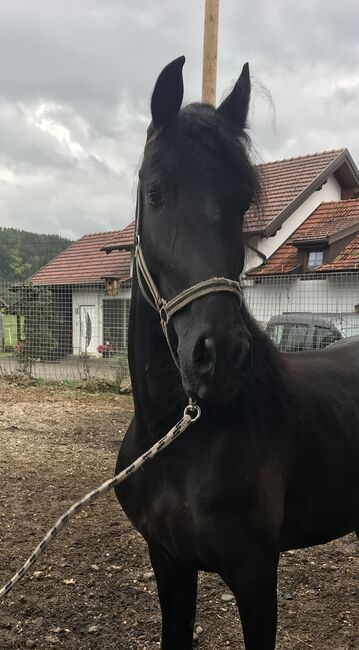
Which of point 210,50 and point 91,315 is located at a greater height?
point 210,50

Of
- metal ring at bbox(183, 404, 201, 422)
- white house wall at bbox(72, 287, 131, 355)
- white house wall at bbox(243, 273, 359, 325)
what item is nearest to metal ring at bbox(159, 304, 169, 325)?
metal ring at bbox(183, 404, 201, 422)

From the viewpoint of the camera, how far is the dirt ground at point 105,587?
2.81 meters

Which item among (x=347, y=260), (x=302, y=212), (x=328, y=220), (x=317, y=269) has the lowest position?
(x=317, y=269)

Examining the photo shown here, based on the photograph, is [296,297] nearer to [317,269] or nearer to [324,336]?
[324,336]

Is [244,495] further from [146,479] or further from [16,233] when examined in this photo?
[16,233]

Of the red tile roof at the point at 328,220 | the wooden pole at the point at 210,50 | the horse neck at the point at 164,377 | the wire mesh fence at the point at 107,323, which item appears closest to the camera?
the horse neck at the point at 164,377

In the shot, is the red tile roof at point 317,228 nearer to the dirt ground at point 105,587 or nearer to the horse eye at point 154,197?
the dirt ground at point 105,587

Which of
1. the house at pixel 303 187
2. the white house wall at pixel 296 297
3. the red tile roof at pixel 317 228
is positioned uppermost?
the house at pixel 303 187

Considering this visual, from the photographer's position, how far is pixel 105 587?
327cm

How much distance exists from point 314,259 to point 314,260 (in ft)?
0.09

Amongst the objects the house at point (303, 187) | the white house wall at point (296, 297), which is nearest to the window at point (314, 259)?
the house at point (303, 187)

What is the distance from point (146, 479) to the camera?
198cm

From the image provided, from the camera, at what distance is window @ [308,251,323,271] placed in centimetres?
1547

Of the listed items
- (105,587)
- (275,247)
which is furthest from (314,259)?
(105,587)
